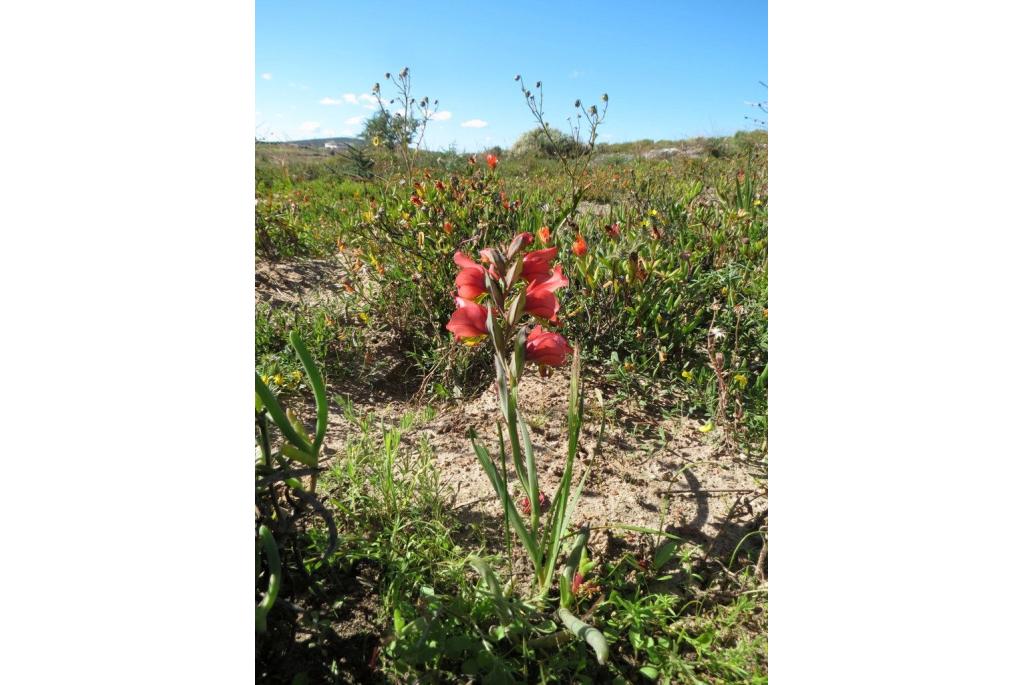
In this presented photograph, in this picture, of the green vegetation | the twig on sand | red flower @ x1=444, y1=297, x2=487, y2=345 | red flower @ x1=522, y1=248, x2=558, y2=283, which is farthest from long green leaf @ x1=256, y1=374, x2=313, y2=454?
the twig on sand

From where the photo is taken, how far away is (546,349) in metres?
0.81

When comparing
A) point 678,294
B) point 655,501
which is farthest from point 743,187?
point 655,501

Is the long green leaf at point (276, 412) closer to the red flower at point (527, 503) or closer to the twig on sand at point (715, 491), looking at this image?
the red flower at point (527, 503)

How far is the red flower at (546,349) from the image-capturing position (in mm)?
812

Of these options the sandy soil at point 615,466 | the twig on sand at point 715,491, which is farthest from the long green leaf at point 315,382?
the twig on sand at point 715,491

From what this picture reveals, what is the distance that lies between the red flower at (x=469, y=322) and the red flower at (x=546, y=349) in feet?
0.22

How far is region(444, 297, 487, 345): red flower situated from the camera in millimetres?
789

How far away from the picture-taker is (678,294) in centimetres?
194

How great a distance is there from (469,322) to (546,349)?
112mm

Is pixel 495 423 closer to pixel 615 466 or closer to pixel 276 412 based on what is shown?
pixel 615 466

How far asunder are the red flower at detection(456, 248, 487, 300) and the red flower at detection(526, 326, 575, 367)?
0.32ft

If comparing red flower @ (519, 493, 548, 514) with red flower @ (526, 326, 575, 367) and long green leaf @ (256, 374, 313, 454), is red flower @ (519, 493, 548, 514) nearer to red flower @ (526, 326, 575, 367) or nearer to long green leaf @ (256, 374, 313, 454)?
red flower @ (526, 326, 575, 367)
